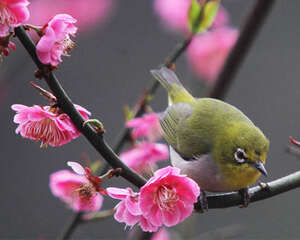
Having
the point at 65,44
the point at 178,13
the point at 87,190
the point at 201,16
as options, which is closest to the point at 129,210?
the point at 87,190

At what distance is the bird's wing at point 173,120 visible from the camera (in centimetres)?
212

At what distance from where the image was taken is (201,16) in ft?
5.84

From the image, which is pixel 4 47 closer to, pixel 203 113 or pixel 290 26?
pixel 203 113

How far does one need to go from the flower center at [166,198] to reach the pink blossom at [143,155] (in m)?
0.56

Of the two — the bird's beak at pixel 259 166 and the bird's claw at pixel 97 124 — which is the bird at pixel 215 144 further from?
the bird's claw at pixel 97 124

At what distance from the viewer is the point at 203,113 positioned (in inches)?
81.7

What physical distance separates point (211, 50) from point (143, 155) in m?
1.15

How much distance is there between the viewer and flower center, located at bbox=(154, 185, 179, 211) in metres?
1.14

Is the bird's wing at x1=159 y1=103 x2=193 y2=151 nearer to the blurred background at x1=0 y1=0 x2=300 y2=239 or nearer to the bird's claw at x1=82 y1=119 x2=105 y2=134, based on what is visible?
the blurred background at x1=0 y1=0 x2=300 y2=239

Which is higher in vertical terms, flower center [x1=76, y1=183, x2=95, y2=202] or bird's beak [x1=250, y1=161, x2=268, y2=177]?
flower center [x1=76, y1=183, x2=95, y2=202]

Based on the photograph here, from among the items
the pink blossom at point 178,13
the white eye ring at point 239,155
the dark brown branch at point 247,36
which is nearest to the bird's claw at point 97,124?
the white eye ring at point 239,155

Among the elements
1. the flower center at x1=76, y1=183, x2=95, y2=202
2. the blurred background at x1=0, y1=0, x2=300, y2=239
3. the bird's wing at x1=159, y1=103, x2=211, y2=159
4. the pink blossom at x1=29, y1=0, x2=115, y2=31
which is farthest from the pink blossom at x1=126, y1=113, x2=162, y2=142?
the pink blossom at x1=29, y1=0, x2=115, y2=31

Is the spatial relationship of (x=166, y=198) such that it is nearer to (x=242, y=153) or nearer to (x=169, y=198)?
(x=169, y=198)

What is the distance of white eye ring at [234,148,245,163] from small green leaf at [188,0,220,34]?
0.48m
